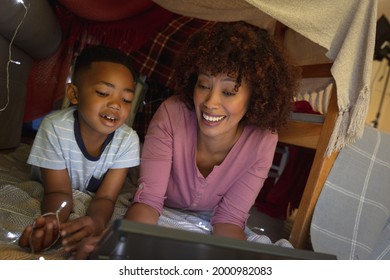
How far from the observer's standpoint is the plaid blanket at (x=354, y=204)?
37.2 inches

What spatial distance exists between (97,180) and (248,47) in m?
0.54

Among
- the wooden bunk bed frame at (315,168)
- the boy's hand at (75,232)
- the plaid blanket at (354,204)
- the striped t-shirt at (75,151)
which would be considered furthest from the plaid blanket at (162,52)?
the boy's hand at (75,232)

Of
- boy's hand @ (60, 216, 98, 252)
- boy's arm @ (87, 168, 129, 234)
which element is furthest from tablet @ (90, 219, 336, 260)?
boy's arm @ (87, 168, 129, 234)

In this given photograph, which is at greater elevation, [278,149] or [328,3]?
[328,3]

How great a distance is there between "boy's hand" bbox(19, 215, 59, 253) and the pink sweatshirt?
0.33 metres

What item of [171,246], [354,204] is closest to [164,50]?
[354,204]

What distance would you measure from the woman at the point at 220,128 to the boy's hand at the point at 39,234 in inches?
9.9

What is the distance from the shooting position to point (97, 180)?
0.98 m

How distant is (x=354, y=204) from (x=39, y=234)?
2.58ft

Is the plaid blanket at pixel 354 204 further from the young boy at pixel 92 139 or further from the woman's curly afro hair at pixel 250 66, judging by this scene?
the young boy at pixel 92 139

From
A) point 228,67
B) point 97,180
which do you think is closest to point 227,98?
point 228,67

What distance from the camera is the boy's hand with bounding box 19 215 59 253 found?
1.99 ft

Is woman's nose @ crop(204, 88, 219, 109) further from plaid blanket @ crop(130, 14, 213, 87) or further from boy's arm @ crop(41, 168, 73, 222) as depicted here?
plaid blanket @ crop(130, 14, 213, 87)
